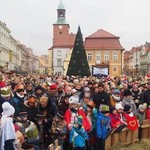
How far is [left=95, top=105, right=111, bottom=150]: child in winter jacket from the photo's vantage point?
9852 millimetres

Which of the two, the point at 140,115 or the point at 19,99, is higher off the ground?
the point at 19,99

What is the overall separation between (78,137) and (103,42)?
278 ft

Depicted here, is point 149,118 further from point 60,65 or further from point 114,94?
point 60,65

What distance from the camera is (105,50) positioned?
9256 centimetres

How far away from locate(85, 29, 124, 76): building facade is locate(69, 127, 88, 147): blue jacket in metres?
82.6

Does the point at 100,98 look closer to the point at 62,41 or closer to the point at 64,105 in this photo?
the point at 64,105

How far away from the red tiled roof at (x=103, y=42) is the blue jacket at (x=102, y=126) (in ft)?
270

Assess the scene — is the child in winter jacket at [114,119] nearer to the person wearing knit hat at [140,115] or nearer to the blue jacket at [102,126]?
the blue jacket at [102,126]

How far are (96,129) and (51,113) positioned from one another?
1.24 m

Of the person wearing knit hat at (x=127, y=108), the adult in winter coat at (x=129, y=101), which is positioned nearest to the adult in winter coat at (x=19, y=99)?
the person wearing knit hat at (x=127, y=108)

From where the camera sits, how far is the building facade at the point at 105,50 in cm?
9193

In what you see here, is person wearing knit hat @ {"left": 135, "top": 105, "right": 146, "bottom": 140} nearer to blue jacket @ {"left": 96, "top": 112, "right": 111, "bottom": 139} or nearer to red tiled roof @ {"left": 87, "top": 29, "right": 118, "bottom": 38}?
blue jacket @ {"left": 96, "top": 112, "right": 111, "bottom": 139}

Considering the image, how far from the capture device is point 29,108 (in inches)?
377

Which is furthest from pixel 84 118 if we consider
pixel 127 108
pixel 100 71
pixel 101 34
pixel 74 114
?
pixel 101 34
